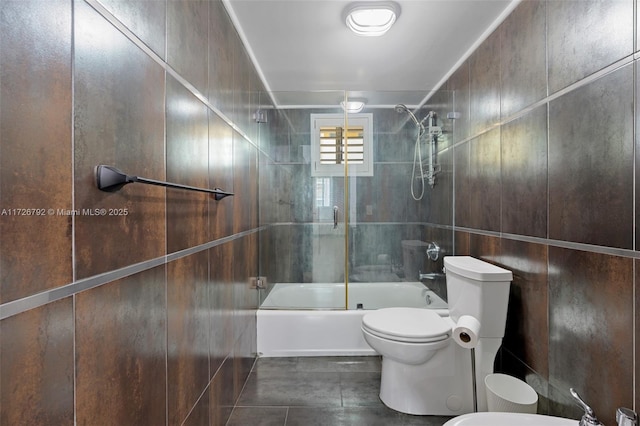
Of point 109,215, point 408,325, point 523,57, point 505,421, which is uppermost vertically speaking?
point 523,57

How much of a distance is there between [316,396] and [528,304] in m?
1.32

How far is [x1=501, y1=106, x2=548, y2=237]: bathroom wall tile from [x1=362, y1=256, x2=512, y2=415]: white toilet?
0.96 feet

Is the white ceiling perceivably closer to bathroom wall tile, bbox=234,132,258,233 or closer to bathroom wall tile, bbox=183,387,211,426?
bathroom wall tile, bbox=234,132,258,233

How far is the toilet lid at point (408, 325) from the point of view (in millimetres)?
1755

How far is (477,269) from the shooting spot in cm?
183

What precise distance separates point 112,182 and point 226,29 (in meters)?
1.37

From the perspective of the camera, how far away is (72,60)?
0.67 meters

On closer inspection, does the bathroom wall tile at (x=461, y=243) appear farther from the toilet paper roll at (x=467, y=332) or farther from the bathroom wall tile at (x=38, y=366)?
the bathroom wall tile at (x=38, y=366)

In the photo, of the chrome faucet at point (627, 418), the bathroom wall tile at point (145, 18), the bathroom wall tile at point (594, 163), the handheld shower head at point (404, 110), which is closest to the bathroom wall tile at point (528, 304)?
the bathroom wall tile at point (594, 163)

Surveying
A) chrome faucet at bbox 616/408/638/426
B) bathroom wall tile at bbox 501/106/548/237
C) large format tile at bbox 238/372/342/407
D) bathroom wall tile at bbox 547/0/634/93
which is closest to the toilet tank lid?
bathroom wall tile at bbox 501/106/548/237

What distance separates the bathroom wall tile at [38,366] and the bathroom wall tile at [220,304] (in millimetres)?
839

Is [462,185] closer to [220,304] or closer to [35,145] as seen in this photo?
[220,304]

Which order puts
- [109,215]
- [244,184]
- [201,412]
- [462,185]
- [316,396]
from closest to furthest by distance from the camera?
[109,215], [201,412], [316,396], [244,184], [462,185]

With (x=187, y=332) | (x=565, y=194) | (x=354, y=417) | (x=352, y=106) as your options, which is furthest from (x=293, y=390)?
(x=352, y=106)
